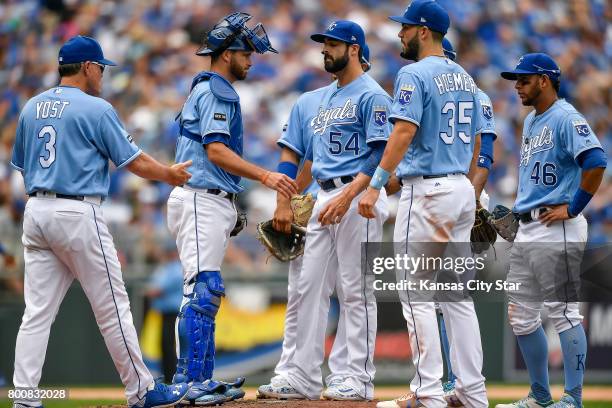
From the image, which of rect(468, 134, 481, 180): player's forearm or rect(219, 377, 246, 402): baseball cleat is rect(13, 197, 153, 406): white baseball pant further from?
rect(468, 134, 481, 180): player's forearm

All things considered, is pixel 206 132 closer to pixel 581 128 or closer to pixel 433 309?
A: pixel 433 309

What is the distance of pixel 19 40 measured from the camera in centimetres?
1410

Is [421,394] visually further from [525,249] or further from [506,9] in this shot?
[506,9]

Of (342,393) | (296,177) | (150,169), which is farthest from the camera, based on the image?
(296,177)

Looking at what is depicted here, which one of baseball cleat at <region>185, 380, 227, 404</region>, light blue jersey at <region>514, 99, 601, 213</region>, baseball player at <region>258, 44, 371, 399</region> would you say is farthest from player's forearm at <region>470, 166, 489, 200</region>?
baseball cleat at <region>185, 380, 227, 404</region>

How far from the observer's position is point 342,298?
666 centimetres

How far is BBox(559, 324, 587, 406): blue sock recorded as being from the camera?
6340 mm

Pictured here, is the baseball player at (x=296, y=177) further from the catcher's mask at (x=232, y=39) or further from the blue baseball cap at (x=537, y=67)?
the blue baseball cap at (x=537, y=67)


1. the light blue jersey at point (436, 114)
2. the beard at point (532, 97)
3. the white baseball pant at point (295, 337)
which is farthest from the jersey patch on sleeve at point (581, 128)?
the white baseball pant at point (295, 337)

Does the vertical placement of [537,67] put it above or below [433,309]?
above

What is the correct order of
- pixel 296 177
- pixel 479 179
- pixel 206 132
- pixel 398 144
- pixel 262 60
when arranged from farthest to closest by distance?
pixel 262 60 → pixel 296 177 → pixel 479 179 → pixel 206 132 → pixel 398 144

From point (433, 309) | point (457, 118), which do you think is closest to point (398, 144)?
point (457, 118)

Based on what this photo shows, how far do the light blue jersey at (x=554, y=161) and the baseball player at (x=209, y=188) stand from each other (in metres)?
1.48

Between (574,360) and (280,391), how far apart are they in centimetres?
182
